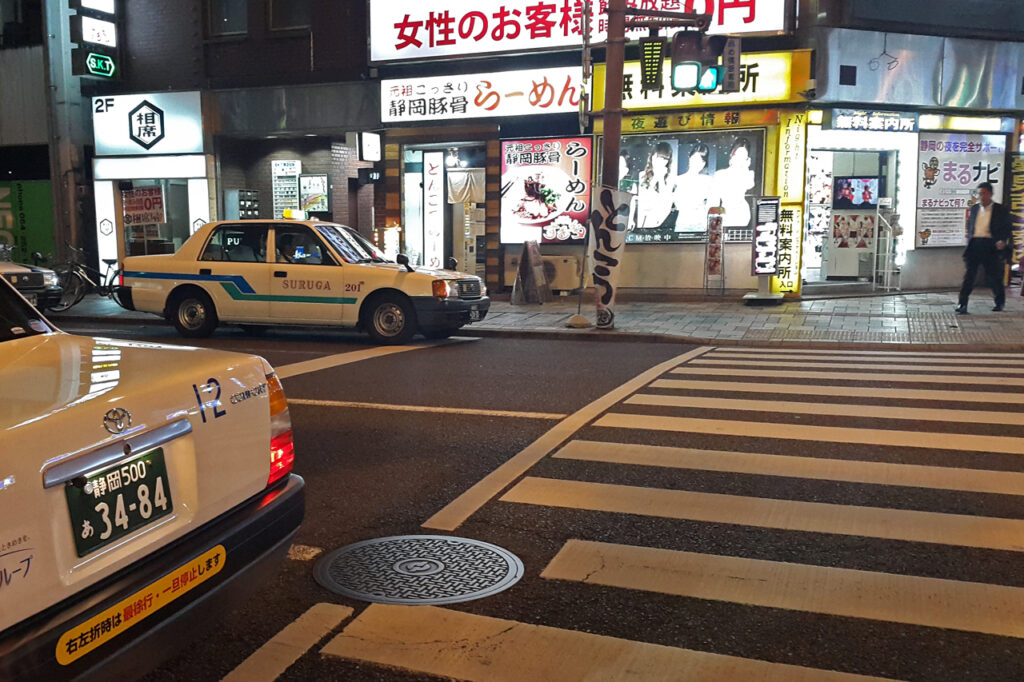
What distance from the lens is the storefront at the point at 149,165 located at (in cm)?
2098

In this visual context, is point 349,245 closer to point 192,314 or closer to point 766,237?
point 192,314

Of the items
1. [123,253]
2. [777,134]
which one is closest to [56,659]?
[777,134]

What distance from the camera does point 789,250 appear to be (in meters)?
17.0

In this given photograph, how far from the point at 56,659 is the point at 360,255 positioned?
10.5 metres

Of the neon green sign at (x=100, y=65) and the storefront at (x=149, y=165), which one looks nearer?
the neon green sign at (x=100, y=65)

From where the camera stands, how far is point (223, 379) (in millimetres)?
3219

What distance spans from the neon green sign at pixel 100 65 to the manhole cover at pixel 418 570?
1980 cm

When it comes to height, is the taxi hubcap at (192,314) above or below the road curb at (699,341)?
above

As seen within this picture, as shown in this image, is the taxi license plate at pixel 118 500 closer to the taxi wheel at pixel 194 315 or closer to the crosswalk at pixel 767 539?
the crosswalk at pixel 767 539

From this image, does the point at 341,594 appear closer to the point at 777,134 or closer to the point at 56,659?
the point at 56,659

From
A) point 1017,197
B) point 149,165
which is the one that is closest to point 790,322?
point 1017,197

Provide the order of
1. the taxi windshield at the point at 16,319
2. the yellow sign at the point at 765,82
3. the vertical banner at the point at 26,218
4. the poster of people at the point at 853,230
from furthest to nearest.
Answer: the vertical banner at the point at 26,218
the poster of people at the point at 853,230
the yellow sign at the point at 765,82
the taxi windshield at the point at 16,319

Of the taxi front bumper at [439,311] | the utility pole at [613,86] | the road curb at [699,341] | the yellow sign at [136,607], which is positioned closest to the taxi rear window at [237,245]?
the taxi front bumper at [439,311]

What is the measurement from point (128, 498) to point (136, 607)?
0.32 m
